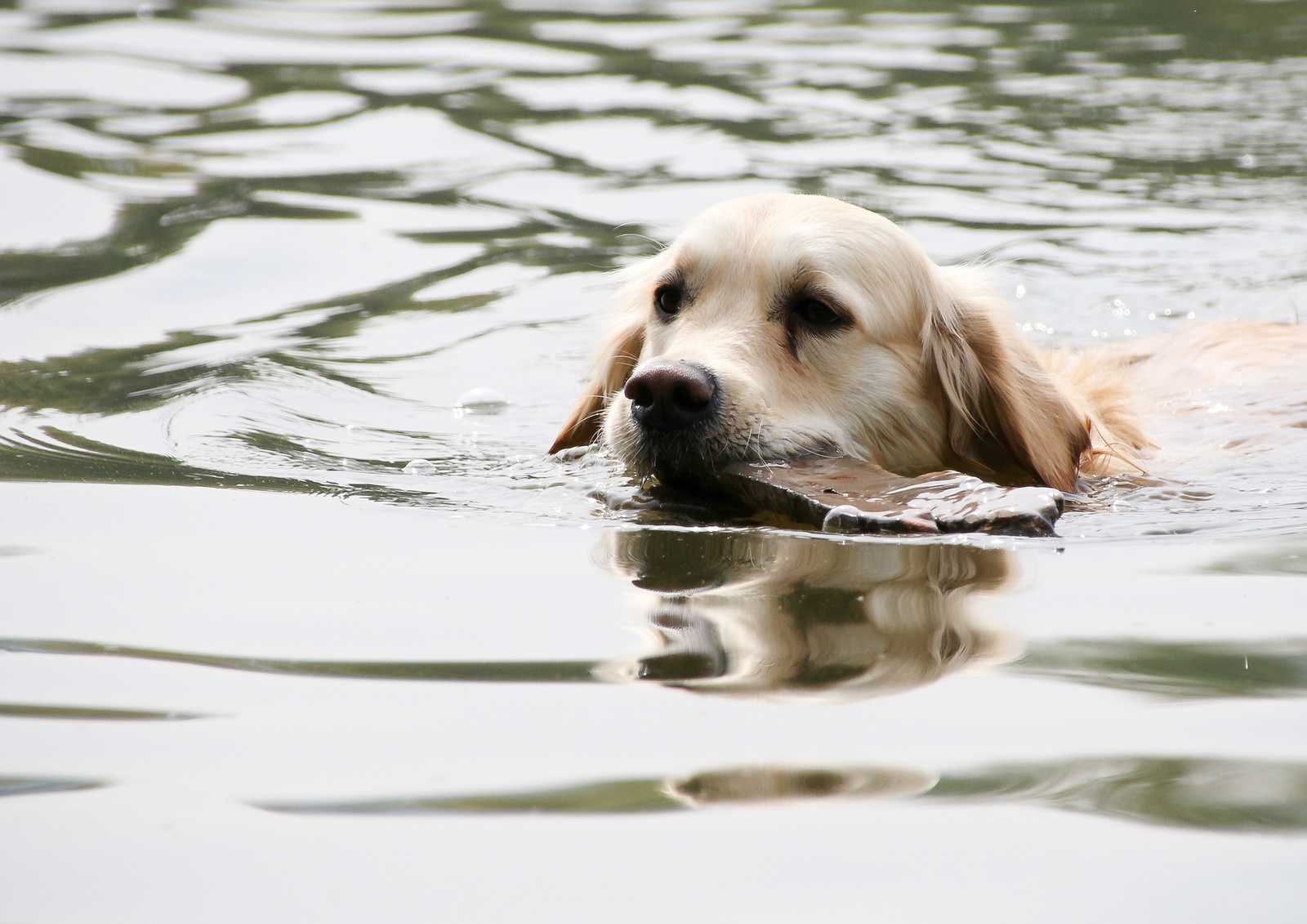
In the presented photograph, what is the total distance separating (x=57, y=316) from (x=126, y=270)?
0.87 m

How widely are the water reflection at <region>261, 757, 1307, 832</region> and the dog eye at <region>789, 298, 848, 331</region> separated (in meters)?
2.36

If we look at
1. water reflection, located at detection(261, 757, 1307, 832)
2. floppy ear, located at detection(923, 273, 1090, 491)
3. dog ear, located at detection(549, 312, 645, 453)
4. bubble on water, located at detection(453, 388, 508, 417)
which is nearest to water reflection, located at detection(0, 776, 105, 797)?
water reflection, located at detection(261, 757, 1307, 832)

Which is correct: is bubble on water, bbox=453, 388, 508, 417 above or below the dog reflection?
below

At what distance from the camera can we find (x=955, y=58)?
13.3 metres

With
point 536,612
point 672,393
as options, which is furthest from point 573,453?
point 536,612

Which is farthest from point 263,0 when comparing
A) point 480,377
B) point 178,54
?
point 480,377

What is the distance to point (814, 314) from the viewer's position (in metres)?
4.55

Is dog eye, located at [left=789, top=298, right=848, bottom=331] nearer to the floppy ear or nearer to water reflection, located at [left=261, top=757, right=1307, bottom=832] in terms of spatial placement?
the floppy ear

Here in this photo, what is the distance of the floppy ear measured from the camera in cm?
470

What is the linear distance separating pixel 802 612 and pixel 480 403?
3210 mm

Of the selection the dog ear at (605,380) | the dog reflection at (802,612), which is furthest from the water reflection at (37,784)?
the dog ear at (605,380)

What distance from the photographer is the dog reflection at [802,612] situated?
106 inches

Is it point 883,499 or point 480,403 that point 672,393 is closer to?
point 883,499

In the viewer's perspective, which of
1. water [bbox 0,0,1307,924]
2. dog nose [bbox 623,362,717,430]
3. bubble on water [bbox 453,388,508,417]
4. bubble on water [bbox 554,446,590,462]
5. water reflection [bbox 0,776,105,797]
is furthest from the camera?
bubble on water [bbox 453,388,508,417]
